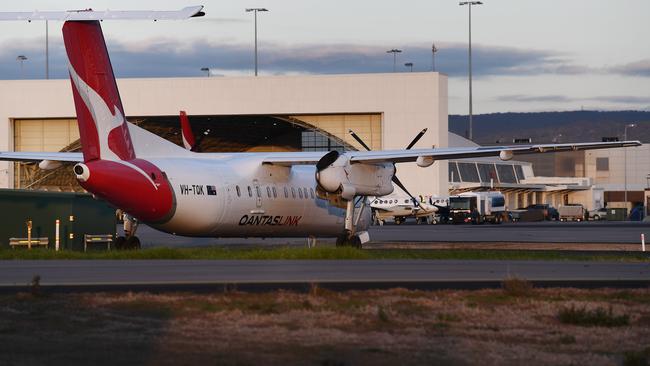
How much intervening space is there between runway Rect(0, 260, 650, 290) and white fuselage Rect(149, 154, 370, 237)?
6761 millimetres

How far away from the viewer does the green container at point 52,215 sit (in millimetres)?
36906

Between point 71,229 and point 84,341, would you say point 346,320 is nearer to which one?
point 84,341

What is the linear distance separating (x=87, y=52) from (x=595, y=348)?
854 inches

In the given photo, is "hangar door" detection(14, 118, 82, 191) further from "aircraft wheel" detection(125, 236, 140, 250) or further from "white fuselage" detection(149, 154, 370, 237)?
"aircraft wheel" detection(125, 236, 140, 250)

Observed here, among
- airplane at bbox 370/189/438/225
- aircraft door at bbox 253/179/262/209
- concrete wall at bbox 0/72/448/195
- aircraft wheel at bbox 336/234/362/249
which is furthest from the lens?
airplane at bbox 370/189/438/225

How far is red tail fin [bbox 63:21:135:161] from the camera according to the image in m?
32.0

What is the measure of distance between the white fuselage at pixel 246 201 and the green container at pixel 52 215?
4.54 meters

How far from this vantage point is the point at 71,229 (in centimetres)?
3862

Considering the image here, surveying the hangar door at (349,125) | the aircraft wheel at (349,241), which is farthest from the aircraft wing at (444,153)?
the hangar door at (349,125)

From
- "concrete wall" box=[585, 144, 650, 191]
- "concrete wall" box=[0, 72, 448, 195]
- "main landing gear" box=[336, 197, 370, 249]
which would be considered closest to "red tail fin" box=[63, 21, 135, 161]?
"main landing gear" box=[336, 197, 370, 249]

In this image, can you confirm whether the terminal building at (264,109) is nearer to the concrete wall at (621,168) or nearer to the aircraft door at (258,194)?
the aircraft door at (258,194)

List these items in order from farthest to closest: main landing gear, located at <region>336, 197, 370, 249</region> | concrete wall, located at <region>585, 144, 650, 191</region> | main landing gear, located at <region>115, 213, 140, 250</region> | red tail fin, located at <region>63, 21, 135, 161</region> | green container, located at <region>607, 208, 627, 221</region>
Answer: concrete wall, located at <region>585, 144, 650, 191</region>
green container, located at <region>607, 208, 627, 221</region>
main landing gear, located at <region>336, 197, 370, 249</region>
main landing gear, located at <region>115, 213, 140, 250</region>
red tail fin, located at <region>63, 21, 135, 161</region>

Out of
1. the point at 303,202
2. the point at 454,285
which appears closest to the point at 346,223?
the point at 303,202

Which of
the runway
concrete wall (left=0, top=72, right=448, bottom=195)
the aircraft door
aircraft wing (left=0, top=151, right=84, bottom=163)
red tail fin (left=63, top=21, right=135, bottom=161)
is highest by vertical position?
concrete wall (left=0, top=72, right=448, bottom=195)
